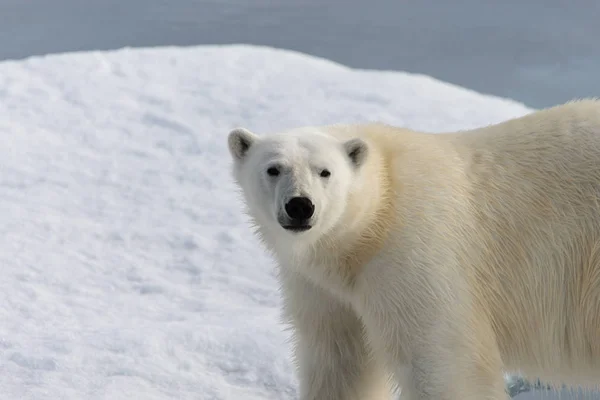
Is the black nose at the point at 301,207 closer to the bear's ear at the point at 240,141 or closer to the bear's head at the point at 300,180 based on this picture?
the bear's head at the point at 300,180

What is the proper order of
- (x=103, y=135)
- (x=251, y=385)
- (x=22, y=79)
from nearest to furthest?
1. (x=251, y=385)
2. (x=103, y=135)
3. (x=22, y=79)

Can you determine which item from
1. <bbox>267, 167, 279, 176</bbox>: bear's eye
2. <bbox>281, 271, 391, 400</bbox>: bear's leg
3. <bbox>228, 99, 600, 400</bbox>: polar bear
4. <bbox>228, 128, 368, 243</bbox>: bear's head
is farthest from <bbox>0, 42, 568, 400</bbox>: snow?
<bbox>267, 167, 279, 176</bbox>: bear's eye

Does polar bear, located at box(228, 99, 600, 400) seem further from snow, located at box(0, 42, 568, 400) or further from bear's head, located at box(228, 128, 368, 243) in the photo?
snow, located at box(0, 42, 568, 400)

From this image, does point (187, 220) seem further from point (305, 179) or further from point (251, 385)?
point (305, 179)

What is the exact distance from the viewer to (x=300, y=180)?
3.03m

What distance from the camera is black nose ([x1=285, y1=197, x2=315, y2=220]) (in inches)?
117

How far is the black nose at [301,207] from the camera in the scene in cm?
298

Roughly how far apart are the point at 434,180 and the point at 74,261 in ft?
12.1

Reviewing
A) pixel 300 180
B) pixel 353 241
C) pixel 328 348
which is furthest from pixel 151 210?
pixel 300 180

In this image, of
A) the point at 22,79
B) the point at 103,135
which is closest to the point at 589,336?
the point at 103,135

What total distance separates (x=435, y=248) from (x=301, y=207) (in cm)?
53

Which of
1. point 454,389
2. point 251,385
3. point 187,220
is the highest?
point 187,220

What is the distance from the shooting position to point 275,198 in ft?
10.1

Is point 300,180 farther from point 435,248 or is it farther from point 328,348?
point 328,348
